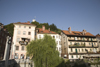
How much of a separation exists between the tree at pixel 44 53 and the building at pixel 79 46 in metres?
12.7

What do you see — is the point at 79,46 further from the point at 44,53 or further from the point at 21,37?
the point at 21,37

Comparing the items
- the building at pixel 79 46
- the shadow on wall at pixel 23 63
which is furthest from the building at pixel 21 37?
the building at pixel 79 46

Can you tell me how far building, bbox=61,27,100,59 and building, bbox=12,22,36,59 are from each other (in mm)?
14707

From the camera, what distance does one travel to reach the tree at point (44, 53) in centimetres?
1899

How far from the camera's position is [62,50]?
36.0m

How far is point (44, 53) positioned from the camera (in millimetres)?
19375

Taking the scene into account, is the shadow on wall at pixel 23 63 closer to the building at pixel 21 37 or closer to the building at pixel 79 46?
the building at pixel 21 37

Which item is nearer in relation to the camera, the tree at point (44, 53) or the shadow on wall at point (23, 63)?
the tree at point (44, 53)

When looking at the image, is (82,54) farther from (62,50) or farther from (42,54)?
(42,54)

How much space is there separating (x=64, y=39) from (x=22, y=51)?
18.2 meters

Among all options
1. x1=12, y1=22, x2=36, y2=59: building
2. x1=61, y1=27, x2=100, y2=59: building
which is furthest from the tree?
x1=61, y1=27, x2=100, y2=59: building

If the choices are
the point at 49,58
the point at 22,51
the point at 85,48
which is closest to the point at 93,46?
the point at 85,48

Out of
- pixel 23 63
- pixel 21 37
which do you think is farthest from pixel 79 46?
pixel 21 37

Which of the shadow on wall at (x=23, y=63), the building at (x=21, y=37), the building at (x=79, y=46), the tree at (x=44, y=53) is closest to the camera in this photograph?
the tree at (x=44, y=53)
